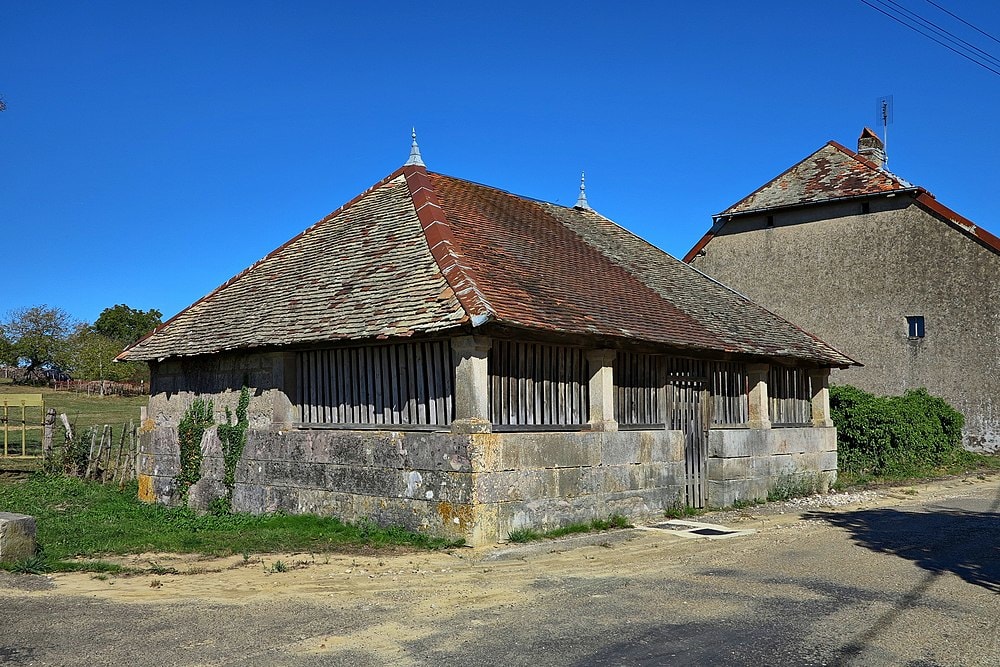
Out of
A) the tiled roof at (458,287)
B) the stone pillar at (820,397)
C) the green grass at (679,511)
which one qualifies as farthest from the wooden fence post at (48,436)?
the stone pillar at (820,397)

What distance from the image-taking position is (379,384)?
37.7ft

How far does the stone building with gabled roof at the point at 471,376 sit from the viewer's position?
1050 centimetres

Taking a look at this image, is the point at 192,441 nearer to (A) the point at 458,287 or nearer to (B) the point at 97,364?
(A) the point at 458,287

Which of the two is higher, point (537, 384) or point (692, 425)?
point (537, 384)

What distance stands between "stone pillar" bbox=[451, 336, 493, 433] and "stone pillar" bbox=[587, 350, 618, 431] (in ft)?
7.44

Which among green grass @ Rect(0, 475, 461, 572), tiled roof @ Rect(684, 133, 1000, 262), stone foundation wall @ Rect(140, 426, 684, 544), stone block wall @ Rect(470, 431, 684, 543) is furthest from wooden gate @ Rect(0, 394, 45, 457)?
tiled roof @ Rect(684, 133, 1000, 262)

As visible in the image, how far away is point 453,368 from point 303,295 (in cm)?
367

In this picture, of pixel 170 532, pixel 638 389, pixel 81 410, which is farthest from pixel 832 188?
pixel 81 410

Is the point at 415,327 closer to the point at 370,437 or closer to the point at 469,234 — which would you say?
the point at 370,437

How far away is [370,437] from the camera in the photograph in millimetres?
11148

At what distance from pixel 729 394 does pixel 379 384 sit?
6.61 metres

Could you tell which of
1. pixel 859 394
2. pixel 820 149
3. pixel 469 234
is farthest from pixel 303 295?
pixel 820 149

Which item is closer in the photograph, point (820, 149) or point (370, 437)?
point (370, 437)

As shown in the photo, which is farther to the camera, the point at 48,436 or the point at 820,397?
the point at 48,436
